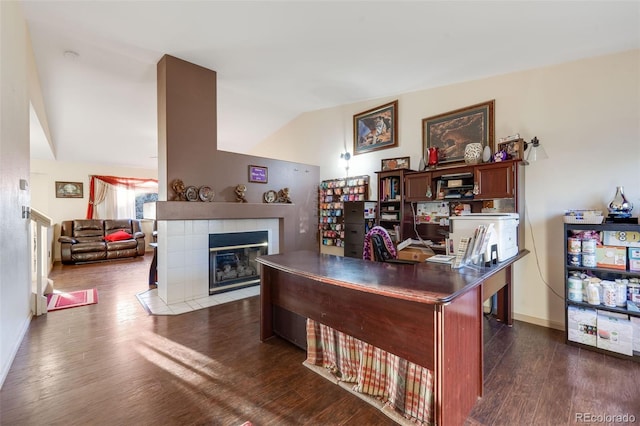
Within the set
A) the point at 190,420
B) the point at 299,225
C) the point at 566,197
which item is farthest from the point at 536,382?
the point at 299,225

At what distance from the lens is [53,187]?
652 cm

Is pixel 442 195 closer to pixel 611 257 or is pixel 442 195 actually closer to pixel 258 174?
pixel 611 257

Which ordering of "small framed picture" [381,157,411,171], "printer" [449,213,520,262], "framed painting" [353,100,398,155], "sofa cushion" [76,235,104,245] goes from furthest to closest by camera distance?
"sofa cushion" [76,235,104,245]
"framed painting" [353,100,398,155]
"small framed picture" [381,157,411,171]
"printer" [449,213,520,262]

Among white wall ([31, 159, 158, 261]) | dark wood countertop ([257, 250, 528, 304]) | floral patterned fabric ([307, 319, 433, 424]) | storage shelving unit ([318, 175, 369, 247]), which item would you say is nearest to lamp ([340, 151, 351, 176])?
storage shelving unit ([318, 175, 369, 247])

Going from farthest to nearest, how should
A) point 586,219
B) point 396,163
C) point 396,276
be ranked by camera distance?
point 396,163 < point 586,219 < point 396,276

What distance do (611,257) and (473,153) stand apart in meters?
1.48

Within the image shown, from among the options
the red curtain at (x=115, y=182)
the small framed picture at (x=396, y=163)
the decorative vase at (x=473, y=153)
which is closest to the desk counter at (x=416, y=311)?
the decorative vase at (x=473, y=153)

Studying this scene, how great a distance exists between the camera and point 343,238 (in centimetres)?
454

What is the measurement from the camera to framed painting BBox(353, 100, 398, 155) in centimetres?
397

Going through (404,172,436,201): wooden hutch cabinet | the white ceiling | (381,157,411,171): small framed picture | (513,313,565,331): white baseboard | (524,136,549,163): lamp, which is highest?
the white ceiling

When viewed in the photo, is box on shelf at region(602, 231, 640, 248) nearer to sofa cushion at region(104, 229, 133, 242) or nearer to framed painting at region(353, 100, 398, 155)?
framed painting at region(353, 100, 398, 155)

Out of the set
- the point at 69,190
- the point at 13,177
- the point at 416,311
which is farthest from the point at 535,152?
the point at 69,190

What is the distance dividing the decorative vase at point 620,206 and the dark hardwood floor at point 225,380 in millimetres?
1197

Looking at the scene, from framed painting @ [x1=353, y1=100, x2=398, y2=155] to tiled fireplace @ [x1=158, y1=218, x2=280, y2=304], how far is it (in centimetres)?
246
